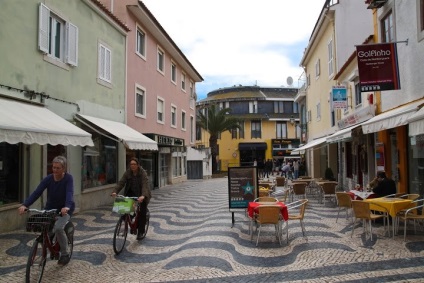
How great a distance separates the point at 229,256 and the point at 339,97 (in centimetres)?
1223

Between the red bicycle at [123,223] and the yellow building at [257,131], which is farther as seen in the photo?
the yellow building at [257,131]

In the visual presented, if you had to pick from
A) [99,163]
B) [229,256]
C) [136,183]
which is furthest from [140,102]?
[229,256]

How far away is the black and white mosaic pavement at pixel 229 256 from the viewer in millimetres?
5586

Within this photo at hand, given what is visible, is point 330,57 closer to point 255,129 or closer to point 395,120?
point 395,120

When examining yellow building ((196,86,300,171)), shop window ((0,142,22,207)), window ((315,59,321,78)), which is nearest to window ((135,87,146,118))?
shop window ((0,142,22,207))

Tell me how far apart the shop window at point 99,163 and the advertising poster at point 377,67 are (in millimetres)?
9164

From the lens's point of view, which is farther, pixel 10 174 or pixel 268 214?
pixel 10 174

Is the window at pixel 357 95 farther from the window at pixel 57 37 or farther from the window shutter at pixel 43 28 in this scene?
the window shutter at pixel 43 28

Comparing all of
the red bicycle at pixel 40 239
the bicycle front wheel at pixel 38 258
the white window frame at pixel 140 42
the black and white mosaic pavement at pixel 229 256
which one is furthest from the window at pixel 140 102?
the bicycle front wheel at pixel 38 258

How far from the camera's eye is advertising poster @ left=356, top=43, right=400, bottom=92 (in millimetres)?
10148

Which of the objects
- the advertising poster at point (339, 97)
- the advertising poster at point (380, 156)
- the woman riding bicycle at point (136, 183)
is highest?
the advertising poster at point (339, 97)

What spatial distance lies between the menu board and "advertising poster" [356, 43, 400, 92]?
3975 mm

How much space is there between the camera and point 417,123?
7.42 m

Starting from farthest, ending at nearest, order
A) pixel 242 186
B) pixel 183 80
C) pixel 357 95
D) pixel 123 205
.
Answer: pixel 183 80, pixel 357 95, pixel 242 186, pixel 123 205
